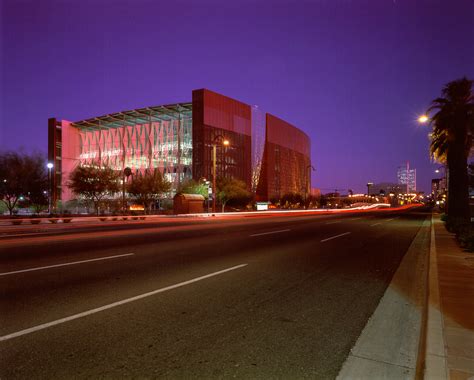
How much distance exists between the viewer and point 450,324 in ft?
14.6

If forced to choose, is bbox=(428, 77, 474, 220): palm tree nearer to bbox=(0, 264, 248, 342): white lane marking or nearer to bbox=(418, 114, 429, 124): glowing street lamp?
bbox=(418, 114, 429, 124): glowing street lamp

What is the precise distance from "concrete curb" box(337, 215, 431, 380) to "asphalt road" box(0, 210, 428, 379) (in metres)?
0.14

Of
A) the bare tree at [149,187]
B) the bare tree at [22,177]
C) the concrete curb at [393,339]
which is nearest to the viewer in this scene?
the concrete curb at [393,339]

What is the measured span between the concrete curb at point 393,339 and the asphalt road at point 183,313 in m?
0.14

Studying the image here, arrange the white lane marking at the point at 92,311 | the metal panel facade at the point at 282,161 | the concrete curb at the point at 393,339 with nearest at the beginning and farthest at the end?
1. the concrete curb at the point at 393,339
2. the white lane marking at the point at 92,311
3. the metal panel facade at the point at 282,161

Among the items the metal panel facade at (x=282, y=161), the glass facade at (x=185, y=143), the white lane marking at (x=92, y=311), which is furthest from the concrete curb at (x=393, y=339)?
the metal panel facade at (x=282, y=161)

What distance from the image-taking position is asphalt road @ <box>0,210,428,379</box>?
3.45 metres

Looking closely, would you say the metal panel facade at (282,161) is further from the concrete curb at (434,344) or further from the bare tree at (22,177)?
the concrete curb at (434,344)

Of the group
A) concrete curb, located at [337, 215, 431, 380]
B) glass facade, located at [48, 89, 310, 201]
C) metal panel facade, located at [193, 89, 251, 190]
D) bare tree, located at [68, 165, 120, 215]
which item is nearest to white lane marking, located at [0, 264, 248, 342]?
concrete curb, located at [337, 215, 431, 380]

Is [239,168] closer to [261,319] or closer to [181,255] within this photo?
[181,255]

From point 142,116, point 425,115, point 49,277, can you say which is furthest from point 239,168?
point 49,277

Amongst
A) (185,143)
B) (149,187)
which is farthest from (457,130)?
(185,143)

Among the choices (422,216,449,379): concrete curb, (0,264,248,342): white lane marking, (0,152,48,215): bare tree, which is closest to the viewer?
(422,216,449,379): concrete curb

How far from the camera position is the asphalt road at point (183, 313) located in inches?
136
